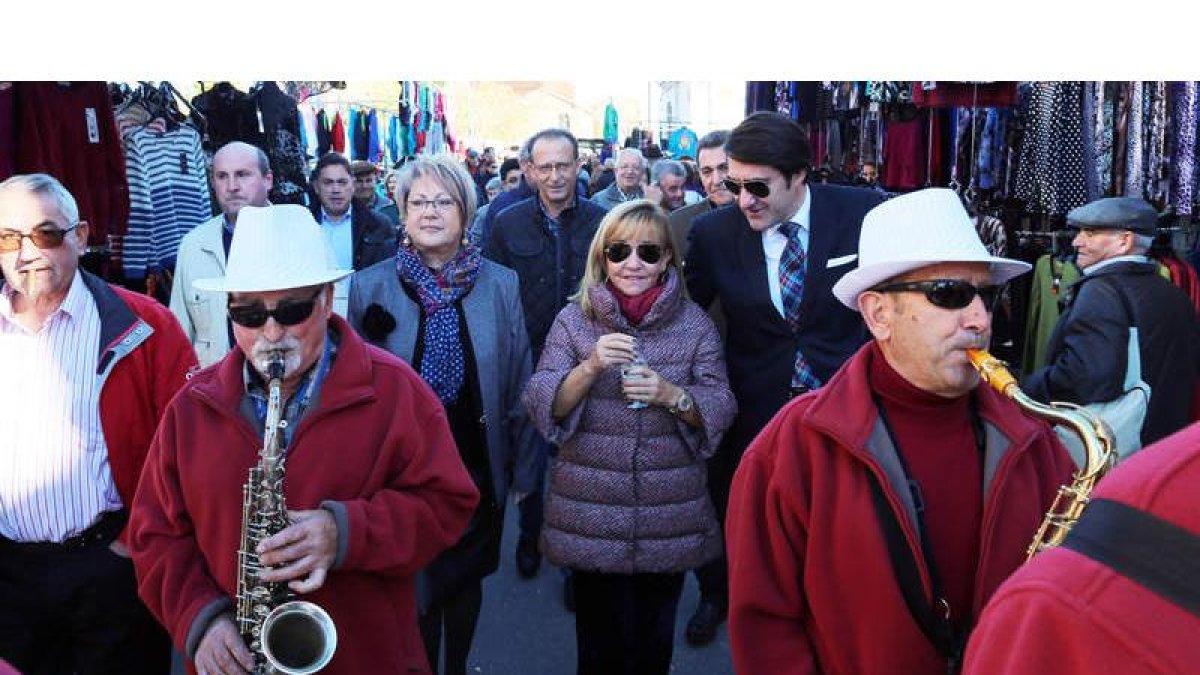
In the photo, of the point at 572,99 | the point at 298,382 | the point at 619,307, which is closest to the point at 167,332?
the point at 298,382

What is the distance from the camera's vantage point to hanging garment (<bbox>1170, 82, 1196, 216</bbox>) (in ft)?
19.7

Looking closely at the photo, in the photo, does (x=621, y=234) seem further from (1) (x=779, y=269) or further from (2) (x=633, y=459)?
(2) (x=633, y=459)

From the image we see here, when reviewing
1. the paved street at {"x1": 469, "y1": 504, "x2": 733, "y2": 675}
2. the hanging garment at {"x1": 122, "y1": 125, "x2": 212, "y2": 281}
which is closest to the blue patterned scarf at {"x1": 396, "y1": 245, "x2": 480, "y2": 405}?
the paved street at {"x1": 469, "y1": 504, "x2": 733, "y2": 675}

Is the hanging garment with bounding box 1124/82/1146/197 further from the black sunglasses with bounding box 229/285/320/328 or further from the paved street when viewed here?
the black sunglasses with bounding box 229/285/320/328

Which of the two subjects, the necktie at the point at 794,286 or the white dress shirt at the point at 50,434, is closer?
the white dress shirt at the point at 50,434

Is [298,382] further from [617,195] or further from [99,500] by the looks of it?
[617,195]

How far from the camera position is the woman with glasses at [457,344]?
3781mm

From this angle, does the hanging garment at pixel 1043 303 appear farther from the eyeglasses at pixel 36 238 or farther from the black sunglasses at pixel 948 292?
the eyeglasses at pixel 36 238

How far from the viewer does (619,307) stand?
147 inches

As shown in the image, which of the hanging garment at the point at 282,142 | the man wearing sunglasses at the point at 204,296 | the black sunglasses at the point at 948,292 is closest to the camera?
the black sunglasses at the point at 948,292

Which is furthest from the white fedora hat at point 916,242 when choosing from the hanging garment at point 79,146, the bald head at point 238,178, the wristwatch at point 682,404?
the hanging garment at point 79,146

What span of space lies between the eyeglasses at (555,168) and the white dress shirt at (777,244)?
199cm

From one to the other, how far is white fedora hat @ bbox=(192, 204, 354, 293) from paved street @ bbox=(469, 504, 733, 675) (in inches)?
100

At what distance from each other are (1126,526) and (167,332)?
10.5 ft
